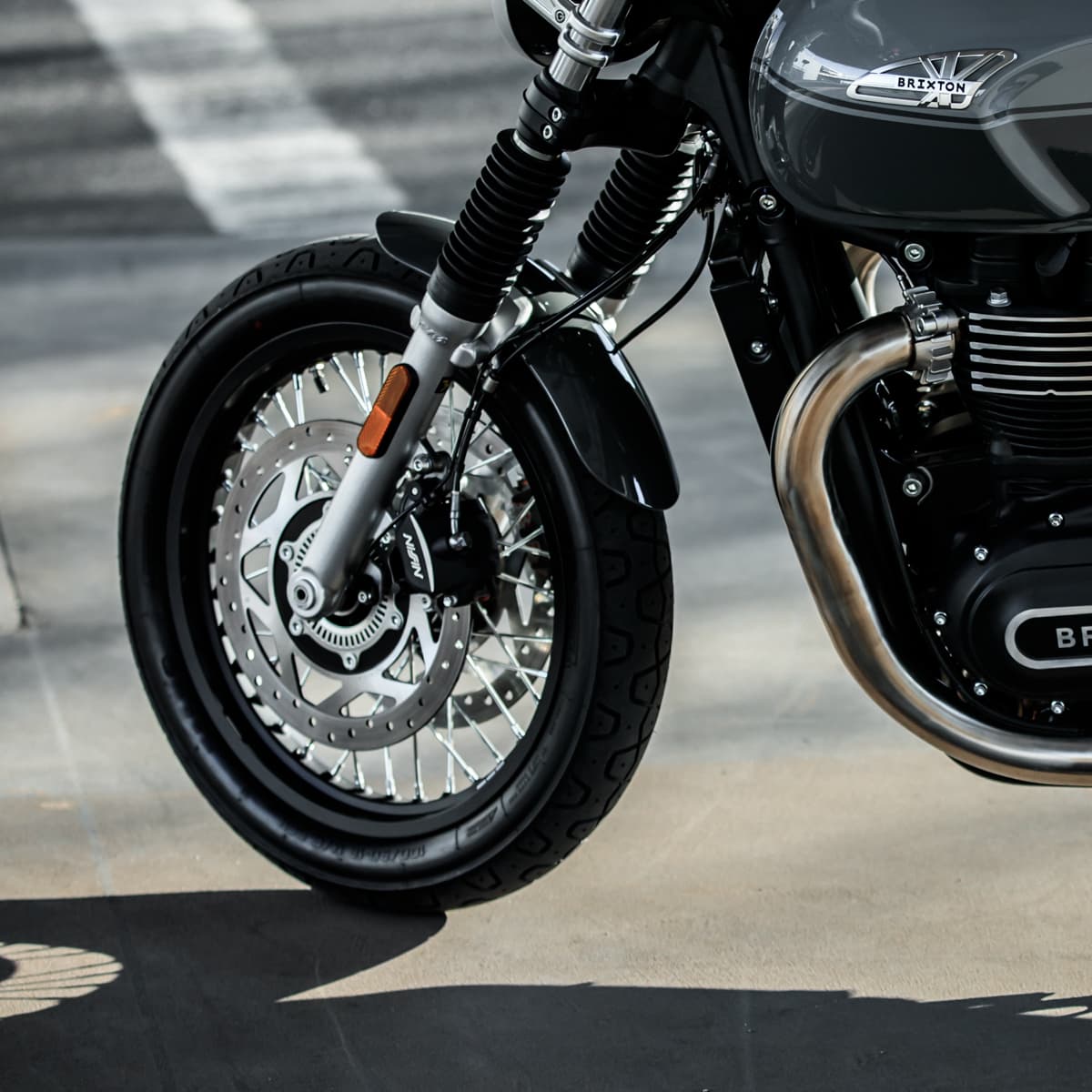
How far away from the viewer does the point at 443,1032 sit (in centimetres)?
164

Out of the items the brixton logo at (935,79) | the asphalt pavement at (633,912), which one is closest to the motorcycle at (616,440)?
the brixton logo at (935,79)

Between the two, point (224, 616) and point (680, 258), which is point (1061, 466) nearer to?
point (224, 616)

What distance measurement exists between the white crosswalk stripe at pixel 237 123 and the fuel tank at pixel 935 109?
2.76 meters

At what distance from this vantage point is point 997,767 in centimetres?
150

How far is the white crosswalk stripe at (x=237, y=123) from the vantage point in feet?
14.1

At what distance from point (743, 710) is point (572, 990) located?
639 millimetres

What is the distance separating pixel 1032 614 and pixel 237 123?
3881 mm

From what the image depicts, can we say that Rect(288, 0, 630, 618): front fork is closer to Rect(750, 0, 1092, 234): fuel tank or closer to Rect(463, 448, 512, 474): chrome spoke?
Rect(463, 448, 512, 474): chrome spoke

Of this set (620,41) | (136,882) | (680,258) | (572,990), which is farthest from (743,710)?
(680,258)

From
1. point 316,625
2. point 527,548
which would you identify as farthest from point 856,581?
point 316,625

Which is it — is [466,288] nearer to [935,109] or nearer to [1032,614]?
[935,109]

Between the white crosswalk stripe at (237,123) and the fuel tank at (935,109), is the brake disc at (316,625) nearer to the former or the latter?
the fuel tank at (935,109)

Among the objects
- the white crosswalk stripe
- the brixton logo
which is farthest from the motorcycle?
the white crosswalk stripe

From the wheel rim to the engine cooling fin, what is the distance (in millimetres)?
457
